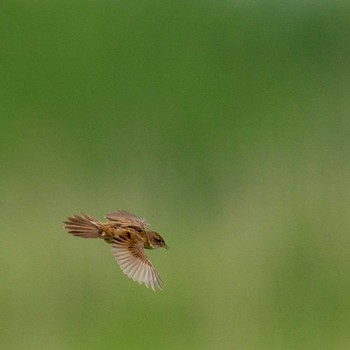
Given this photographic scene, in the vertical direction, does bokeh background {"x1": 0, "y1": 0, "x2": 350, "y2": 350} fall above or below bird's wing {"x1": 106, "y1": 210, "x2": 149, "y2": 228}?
above

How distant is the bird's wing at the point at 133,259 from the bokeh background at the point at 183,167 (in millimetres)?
1528

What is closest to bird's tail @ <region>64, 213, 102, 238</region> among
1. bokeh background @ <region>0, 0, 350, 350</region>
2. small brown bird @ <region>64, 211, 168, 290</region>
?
small brown bird @ <region>64, 211, 168, 290</region>

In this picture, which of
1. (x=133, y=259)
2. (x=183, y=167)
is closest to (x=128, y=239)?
(x=133, y=259)

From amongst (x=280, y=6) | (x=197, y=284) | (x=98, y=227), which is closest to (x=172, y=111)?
(x=280, y=6)

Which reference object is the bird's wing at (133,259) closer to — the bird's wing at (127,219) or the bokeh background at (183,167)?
the bird's wing at (127,219)

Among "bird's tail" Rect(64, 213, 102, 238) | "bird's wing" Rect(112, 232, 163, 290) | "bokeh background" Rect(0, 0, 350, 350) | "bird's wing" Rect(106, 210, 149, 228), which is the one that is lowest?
"bird's wing" Rect(112, 232, 163, 290)

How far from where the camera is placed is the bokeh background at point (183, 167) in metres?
3.31

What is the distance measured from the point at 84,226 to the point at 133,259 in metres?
0.11

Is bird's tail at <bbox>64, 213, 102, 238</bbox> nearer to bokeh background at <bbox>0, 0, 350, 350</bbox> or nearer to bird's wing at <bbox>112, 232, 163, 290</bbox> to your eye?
bird's wing at <bbox>112, 232, 163, 290</bbox>

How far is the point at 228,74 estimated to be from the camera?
453 cm

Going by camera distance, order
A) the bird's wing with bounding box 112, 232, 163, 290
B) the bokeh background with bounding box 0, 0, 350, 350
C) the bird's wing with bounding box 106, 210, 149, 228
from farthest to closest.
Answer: the bokeh background with bounding box 0, 0, 350, 350, the bird's wing with bounding box 106, 210, 149, 228, the bird's wing with bounding box 112, 232, 163, 290

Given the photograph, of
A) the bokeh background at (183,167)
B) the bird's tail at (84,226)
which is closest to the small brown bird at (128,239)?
the bird's tail at (84,226)

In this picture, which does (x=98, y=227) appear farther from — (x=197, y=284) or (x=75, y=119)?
(x=75, y=119)

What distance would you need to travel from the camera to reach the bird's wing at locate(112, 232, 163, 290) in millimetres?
1565
